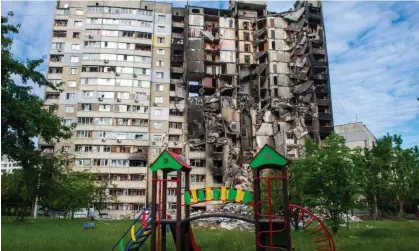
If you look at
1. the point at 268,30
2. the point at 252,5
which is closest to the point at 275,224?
the point at 268,30

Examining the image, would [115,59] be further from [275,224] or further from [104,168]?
[275,224]

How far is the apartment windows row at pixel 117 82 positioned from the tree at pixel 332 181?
4926cm

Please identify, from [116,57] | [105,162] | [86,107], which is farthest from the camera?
[116,57]

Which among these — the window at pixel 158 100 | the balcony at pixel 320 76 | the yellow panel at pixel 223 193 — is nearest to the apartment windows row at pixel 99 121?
the window at pixel 158 100

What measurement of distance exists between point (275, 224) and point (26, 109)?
1192 cm

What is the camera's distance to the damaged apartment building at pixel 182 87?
62.5 m

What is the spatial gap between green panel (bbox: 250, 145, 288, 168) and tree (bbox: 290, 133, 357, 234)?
31.5 ft

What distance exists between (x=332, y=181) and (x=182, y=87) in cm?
5004

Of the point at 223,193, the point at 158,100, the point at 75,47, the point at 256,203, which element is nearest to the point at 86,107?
the point at 75,47

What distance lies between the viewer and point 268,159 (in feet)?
44.4

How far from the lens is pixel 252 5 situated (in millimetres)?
77250

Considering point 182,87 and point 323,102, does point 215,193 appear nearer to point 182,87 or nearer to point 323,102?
point 182,87

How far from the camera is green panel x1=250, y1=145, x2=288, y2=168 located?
13.4 m

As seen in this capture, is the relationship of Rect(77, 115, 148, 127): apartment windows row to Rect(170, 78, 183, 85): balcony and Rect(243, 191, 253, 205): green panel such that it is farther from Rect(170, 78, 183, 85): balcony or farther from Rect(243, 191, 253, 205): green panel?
Rect(243, 191, 253, 205): green panel
